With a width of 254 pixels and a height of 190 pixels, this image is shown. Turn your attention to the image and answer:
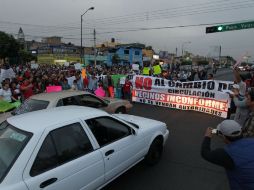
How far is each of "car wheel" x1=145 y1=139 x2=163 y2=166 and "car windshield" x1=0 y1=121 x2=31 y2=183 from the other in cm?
276

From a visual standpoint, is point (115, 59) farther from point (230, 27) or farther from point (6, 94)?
point (6, 94)

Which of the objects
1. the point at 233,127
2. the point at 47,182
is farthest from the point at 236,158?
the point at 47,182

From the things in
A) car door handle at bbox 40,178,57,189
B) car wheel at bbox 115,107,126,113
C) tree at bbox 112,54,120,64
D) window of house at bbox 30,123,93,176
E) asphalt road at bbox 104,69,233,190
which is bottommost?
asphalt road at bbox 104,69,233,190

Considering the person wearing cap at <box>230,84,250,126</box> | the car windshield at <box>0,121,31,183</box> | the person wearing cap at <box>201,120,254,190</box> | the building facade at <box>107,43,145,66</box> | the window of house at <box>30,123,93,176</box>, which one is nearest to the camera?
the person wearing cap at <box>201,120,254,190</box>

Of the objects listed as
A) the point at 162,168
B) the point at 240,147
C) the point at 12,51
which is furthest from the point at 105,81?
the point at 12,51

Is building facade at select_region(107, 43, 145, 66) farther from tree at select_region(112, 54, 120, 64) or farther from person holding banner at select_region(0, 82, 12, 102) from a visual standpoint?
person holding banner at select_region(0, 82, 12, 102)

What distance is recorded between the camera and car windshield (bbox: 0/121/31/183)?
3066 mm

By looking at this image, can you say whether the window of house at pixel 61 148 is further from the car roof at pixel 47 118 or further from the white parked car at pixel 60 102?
the white parked car at pixel 60 102

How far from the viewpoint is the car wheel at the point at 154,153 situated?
5.53 m

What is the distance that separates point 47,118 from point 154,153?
8.70ft

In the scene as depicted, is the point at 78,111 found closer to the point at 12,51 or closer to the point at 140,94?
the point at 140,94

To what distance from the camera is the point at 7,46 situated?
50.0 m

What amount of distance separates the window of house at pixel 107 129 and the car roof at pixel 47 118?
0.11 metres

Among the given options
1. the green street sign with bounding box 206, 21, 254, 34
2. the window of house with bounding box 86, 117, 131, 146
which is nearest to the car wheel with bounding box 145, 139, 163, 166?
the window of house with bounding box 86, 117, 131, 146
